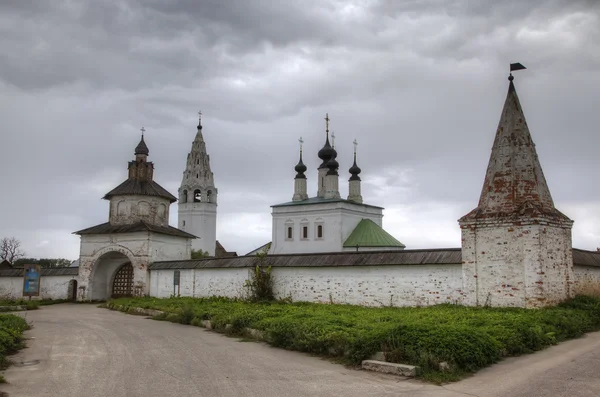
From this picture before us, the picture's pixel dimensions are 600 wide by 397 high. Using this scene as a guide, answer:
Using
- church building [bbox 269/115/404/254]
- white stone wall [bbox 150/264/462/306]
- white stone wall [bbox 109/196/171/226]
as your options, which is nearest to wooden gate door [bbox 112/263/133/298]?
white stone wall [bbox 109/196/171/226]

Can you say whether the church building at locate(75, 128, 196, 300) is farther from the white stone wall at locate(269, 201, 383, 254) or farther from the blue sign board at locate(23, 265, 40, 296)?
the white stone wall at locate(269, 201, 383, 254)

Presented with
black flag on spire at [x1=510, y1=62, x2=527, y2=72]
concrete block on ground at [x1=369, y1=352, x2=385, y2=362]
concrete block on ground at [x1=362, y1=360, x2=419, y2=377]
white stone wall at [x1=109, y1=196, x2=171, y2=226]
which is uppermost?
black flag on spire at [x1=510, y1=62, x2=527, y2=72]

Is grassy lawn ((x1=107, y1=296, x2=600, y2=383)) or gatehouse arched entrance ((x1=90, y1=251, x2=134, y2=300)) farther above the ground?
gatehouse arched entrance ((x1=90, y1=251, x2=134, y2=300))

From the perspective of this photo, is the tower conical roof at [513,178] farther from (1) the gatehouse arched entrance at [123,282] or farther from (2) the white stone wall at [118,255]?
(1) the gatehouse arched entrance at [123,282]

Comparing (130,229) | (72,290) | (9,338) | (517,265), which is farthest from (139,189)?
(517,265)

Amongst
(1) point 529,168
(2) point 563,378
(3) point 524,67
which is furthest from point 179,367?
(3) point 524,67

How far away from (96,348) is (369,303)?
27.9ft

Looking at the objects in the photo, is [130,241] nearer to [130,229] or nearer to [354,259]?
[130,229]

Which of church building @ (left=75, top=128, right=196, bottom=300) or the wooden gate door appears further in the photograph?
the wooden gate door

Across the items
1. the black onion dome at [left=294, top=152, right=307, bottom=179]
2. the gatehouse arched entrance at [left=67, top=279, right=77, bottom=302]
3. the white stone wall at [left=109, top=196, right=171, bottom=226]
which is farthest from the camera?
the black onion dome at [left=294, top=152, right=307, bottom=179]

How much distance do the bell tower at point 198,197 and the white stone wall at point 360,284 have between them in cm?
2534

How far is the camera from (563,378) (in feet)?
24.7

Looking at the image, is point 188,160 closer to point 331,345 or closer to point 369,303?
point 369,303

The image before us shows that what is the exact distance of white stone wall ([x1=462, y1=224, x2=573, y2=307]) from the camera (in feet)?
43.4
